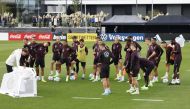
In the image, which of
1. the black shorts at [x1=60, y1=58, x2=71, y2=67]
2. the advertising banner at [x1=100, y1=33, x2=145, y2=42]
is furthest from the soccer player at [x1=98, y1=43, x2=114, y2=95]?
the advertising banner at [x1=100, y1=33, x2=145, y2=42]

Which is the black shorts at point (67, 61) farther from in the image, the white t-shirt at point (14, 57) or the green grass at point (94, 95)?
the white t-shirt at point (14, 57)

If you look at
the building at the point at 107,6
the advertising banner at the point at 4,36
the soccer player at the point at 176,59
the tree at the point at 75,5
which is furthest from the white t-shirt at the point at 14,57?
the building at the point at 107,6

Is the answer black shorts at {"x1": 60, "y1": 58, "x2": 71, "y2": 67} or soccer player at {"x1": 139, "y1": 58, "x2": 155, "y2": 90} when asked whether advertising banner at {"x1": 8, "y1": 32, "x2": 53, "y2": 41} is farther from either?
soccer player at {"x1": 139, "y1": 58, "x2": 155, "y2": 90}

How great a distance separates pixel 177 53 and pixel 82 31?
4262cm

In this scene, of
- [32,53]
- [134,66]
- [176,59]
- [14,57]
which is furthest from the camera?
[32,53]

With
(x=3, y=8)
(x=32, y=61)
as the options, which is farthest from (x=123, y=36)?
(x=32, y=61)

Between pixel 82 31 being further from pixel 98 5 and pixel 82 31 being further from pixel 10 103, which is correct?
pixel 10 103

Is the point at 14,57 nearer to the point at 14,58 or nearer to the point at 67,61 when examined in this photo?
the point at 14,58

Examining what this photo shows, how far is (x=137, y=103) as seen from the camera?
17.9 meters

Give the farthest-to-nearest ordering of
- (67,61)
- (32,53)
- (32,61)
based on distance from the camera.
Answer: (67,61), (32,61), (32,53)

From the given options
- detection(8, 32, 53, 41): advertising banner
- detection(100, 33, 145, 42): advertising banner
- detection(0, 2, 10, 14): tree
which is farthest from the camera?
detection(0, 2, 10, 14): tree

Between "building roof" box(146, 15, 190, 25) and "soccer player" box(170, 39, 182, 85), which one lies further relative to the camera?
"building roof" box(146, 15, 190, 25)

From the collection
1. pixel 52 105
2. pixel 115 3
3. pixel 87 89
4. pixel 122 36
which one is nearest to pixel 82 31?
pixel 122 36

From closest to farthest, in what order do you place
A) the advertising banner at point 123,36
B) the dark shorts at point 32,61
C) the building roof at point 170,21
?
the dark shorts at point 32,61
the advertising banner at point 123,36
the building roof at point 170,21
